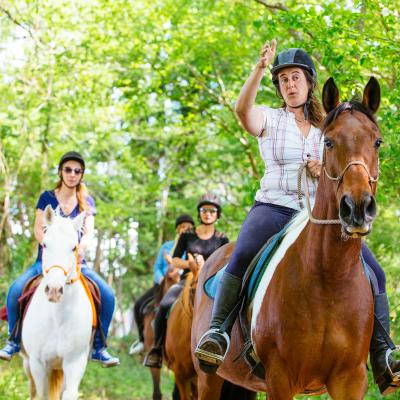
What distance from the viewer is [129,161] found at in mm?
26797

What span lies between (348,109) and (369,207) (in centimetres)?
88

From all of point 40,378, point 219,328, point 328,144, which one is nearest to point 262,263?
point 219,328

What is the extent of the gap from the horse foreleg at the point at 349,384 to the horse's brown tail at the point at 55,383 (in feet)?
14.0

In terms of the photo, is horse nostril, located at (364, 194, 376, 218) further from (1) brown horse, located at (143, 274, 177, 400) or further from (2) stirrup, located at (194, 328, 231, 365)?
(1) brown horse, located at (143, 274, 177, 400)

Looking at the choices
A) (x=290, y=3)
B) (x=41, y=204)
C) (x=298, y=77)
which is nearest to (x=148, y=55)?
(x=290, y=3)

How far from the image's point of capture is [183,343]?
1048cm

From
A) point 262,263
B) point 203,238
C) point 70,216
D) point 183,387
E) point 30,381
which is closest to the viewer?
point 262,263

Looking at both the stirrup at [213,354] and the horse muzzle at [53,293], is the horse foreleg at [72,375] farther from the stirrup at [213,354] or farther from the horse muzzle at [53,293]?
the stirrup at [213,354]

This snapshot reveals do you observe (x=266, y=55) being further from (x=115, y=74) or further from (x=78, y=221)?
(x=115, y=74)

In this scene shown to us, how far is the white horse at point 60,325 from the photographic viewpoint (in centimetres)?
828

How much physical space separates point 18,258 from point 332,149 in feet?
68.6

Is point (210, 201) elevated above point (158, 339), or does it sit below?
above

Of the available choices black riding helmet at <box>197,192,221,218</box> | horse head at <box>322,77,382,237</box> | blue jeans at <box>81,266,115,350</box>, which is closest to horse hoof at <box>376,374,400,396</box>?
horse head at <box>322,77,382,237</box>

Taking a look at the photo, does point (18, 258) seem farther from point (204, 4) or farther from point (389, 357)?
point (389, 357)
